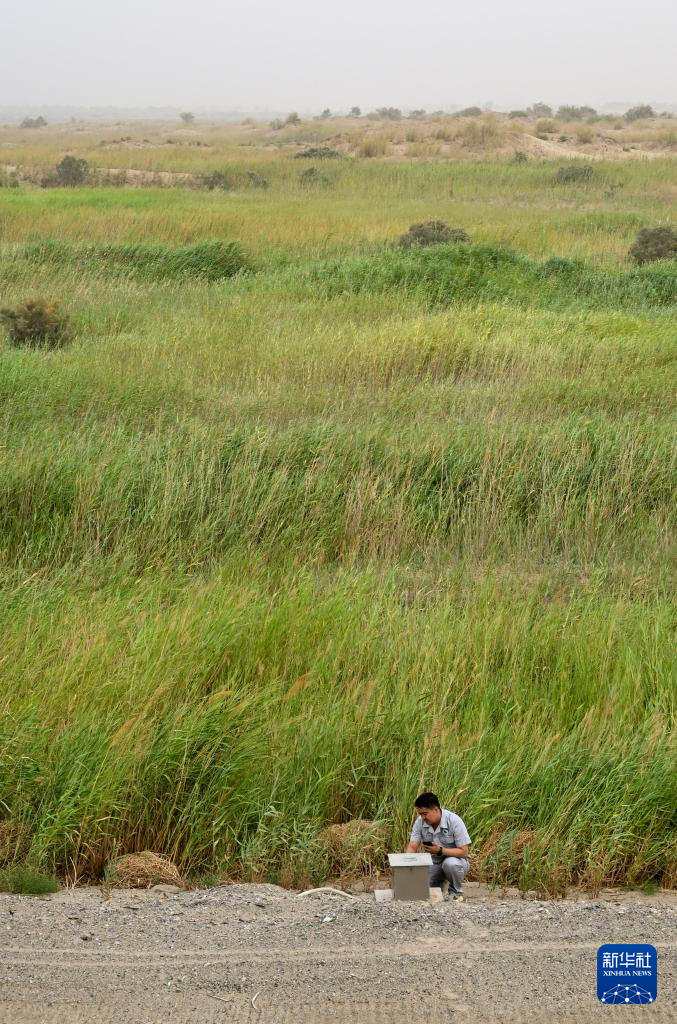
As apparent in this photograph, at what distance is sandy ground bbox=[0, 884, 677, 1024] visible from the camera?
10.6ft

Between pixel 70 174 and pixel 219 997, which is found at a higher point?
pixel 70 174

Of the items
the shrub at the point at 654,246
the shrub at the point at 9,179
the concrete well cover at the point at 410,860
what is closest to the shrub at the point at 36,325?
the concrete well cover at the point at 410,860

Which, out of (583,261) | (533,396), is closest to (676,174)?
(583,261)

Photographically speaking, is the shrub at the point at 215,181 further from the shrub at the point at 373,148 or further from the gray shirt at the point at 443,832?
the gray shirt at the point at 443,832

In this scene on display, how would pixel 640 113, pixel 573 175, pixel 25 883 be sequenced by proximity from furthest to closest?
1. pixel 640 113
2. pixel 573 175
3. pixel 25 883

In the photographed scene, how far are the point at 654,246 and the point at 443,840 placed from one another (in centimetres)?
1682

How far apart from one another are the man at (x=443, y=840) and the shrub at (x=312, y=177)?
32009 mm

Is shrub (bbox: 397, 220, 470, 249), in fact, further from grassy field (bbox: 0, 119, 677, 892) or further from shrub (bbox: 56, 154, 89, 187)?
shrub (bbox: 56, 154, 89, 187)

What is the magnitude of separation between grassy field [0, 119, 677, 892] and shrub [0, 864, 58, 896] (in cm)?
9

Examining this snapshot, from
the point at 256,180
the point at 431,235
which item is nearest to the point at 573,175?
the point at 256,180

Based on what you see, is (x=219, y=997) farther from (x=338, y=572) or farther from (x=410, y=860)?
(x=338, y=572)

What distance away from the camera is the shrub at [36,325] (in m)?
12.2

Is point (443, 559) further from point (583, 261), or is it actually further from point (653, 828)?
point (583, 261)

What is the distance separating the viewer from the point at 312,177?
3491 centimetres
